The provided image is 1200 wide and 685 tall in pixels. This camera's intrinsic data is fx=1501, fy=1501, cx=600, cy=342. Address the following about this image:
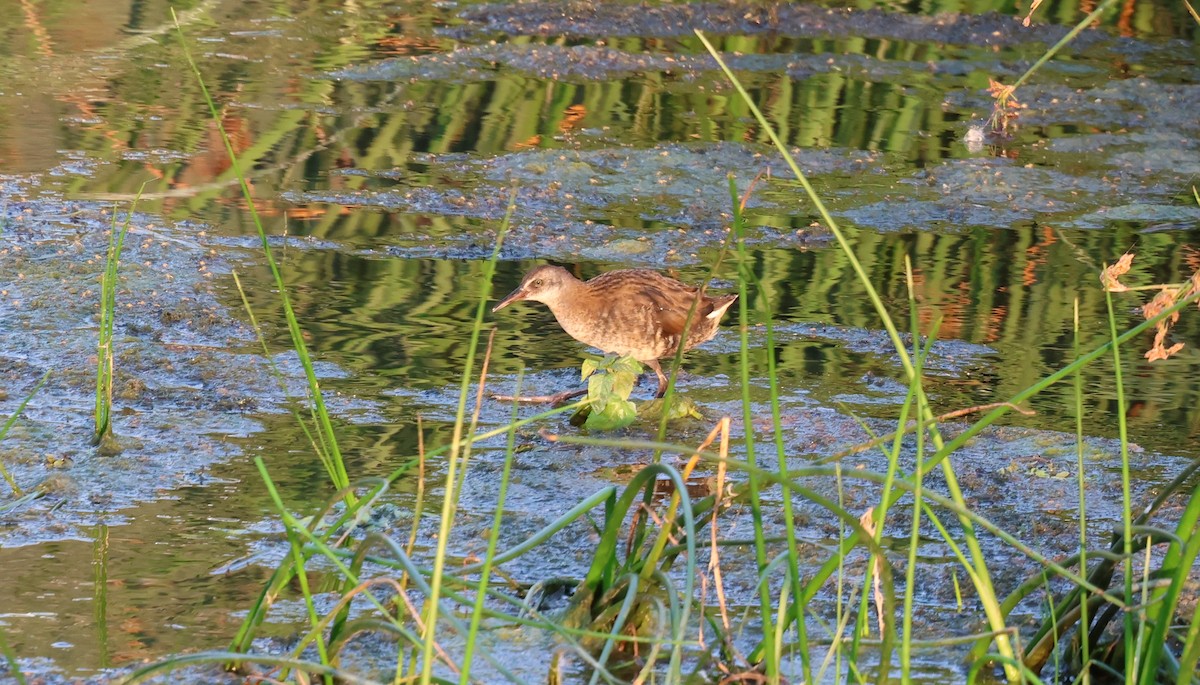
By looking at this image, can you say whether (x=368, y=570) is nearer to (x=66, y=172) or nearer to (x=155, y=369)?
(x=155, y=369)

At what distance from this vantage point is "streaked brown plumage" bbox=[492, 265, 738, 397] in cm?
506

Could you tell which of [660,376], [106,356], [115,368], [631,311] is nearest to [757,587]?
[106,356]

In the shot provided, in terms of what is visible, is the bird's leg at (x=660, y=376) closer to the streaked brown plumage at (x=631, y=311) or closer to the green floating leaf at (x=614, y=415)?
the streaked brown plumage at (x=631, y=311)

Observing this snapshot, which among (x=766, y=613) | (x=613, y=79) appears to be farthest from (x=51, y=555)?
(x=613, y=79)

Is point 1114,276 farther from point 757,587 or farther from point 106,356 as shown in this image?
point 106,356

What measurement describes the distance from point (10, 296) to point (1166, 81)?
7643 millimetres

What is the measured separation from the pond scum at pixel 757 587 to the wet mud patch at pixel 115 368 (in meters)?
0.76

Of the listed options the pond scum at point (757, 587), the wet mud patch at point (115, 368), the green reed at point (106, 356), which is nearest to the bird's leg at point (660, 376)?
the wet mud patch at point (115, 368)

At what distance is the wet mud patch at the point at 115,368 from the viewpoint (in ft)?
12.7

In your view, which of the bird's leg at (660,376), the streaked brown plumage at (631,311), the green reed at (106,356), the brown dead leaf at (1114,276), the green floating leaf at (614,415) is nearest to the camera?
the brown dead leaf at (1114,276)

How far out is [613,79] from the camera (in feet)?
31.7

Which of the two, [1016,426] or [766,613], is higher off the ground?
[766,613]

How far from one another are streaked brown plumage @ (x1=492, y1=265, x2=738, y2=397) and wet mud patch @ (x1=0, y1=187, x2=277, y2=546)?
41.4 inches

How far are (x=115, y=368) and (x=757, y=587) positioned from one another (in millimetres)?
2586
